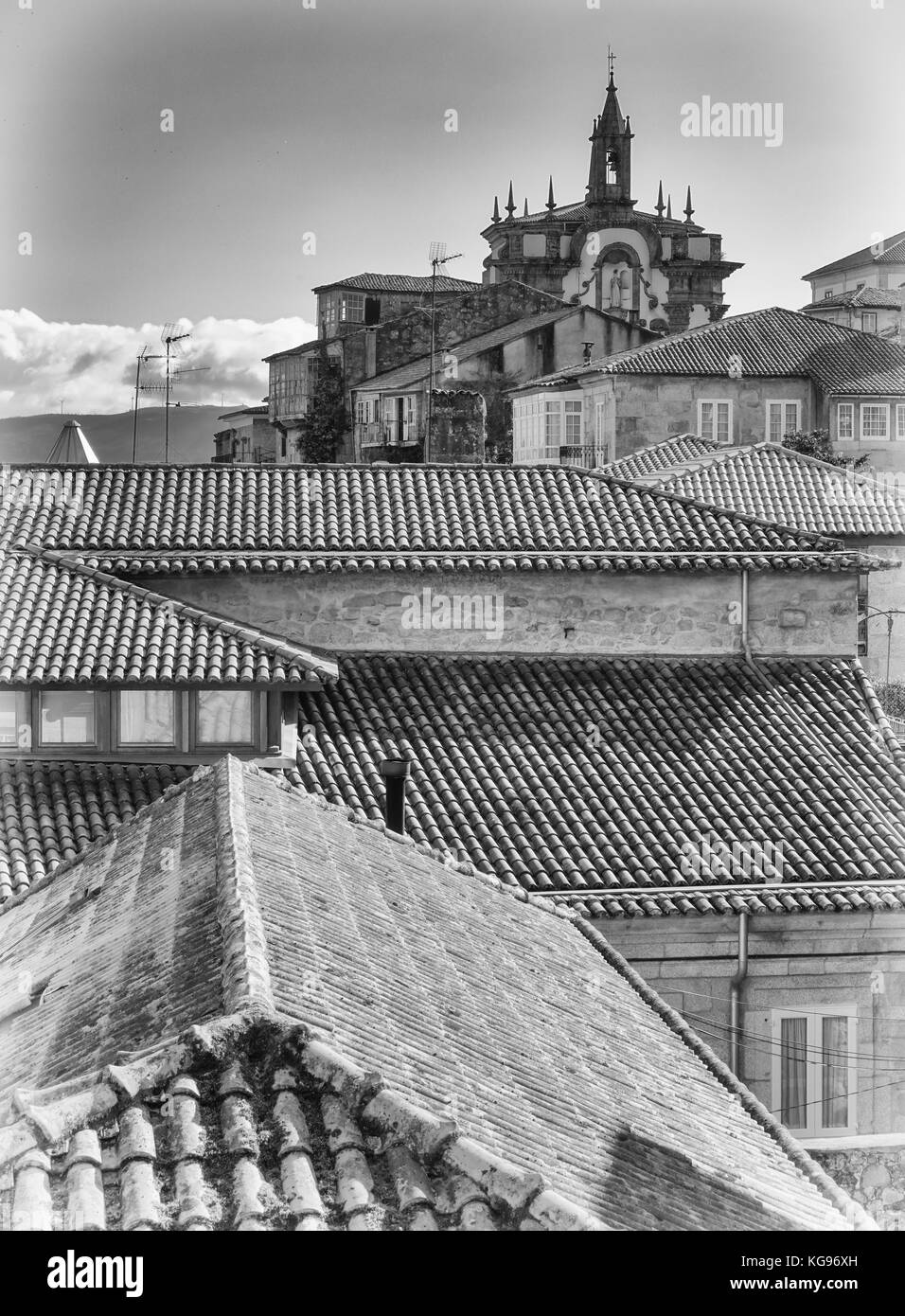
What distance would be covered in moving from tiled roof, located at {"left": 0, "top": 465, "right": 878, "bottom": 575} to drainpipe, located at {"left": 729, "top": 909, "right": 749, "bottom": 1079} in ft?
18.0

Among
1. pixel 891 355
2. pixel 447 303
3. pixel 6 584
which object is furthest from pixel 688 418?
pixel 6 584

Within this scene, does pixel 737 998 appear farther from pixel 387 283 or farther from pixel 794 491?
pixel 387 283

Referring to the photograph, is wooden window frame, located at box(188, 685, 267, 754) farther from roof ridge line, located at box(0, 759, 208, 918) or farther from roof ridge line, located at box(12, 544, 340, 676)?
roof ridge line, located at box(0, 759, 208, 918)

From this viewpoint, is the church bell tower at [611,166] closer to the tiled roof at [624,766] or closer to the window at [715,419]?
the window at [715,419]

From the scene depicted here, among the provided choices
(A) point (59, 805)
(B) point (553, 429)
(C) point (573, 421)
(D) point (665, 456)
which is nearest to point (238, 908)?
(A) point (59, 805)

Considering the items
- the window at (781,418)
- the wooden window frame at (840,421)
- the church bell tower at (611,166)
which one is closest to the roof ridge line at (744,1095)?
the window at (781,418)

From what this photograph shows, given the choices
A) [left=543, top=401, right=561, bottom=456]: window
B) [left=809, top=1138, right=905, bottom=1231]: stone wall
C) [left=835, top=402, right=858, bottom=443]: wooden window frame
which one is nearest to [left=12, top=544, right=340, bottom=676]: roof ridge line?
[left=809, top=1138, right=905, bottom=1231]: stone wall

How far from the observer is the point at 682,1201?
733 cm

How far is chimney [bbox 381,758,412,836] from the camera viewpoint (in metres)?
17.4

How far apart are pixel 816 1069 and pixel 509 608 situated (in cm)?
685

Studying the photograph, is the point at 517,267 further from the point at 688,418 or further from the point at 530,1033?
the point at 530,1033

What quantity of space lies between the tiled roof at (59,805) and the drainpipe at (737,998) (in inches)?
239

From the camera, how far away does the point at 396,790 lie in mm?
17812

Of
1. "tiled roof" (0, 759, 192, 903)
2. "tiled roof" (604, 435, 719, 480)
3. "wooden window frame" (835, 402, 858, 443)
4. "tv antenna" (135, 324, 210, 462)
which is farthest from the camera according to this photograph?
"wooden window frame" (835, 402, 858, 443)
